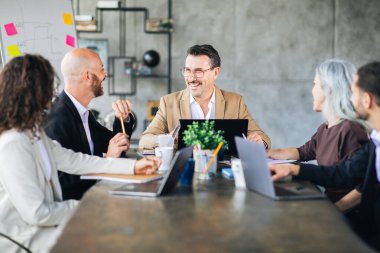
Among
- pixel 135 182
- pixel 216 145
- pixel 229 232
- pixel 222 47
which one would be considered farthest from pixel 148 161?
pixel 222 47

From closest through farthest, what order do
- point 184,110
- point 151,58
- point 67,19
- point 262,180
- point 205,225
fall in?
point 205,225
point 262,180
point 184,110
point 67,19
point 151,58

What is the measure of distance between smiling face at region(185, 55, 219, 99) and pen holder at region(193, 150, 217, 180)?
4.69 ft

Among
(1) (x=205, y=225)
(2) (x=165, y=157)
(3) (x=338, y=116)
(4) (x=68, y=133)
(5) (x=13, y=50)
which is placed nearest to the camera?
(1) (x=205, y=225)

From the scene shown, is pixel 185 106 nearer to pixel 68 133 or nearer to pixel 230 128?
pixel 230 128

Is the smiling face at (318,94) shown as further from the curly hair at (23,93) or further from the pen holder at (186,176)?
the curly hair at (23,93)

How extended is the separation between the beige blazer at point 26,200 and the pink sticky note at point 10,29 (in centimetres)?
263

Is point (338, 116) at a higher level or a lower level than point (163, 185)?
higher

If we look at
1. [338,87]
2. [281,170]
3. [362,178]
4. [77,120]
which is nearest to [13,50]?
[77,120]

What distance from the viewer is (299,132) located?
750 centimetres

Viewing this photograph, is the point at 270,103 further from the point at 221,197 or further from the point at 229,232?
the point at 229,232

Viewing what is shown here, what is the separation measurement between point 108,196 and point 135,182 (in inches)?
10.8

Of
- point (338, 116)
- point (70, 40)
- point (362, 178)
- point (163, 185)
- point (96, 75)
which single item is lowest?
point (362, 178)

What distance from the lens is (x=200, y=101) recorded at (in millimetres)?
3965

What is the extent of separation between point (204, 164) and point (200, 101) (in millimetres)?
1553
